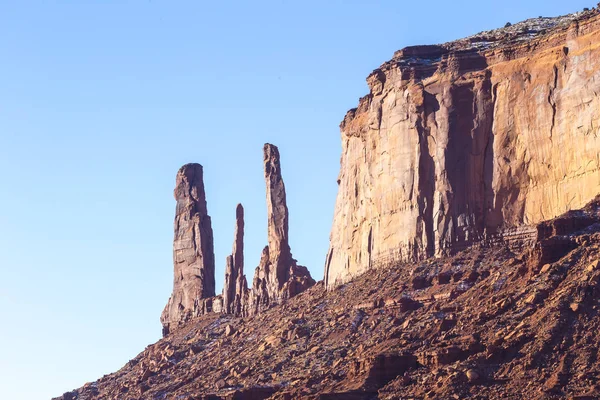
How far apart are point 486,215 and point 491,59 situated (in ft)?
33.7

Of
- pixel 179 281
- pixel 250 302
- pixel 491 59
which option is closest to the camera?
pixel 491 59

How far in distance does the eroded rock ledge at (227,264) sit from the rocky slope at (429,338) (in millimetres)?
4379

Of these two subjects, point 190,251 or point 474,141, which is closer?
point 474,141

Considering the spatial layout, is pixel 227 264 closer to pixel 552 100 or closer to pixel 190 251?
pixel 190 251

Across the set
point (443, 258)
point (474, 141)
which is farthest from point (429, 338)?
point (474, 141)

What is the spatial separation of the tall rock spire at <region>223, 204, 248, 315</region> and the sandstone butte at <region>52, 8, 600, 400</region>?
0.31m

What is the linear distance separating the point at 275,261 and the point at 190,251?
1827cm

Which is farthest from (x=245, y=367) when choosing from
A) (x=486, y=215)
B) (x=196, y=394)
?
(x=486, y=215)

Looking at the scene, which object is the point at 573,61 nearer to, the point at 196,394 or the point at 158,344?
the point at 196,394

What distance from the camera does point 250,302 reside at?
17200cm

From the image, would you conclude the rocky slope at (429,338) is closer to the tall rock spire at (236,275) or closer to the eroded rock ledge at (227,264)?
the eroded rock ledge at (227,264)

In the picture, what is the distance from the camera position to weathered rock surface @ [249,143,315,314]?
169 m

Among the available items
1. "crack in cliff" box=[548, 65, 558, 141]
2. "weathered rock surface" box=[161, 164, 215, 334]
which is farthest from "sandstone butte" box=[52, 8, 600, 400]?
"weathered rock surface" box=[161, 164, 215, 334]

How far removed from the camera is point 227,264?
18100 centimetres
